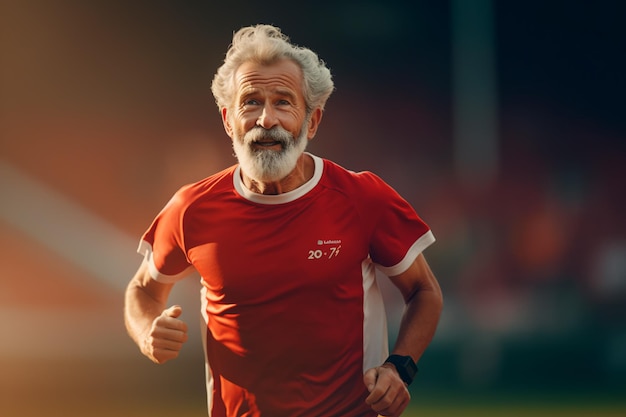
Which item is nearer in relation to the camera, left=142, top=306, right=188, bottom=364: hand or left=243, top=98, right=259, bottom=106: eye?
left=142, top=306, right=188, bottom=364: hand

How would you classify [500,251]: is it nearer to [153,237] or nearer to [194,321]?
[194,321]

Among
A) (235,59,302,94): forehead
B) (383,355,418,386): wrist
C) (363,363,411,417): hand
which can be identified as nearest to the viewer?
(363,363,411,417): hand

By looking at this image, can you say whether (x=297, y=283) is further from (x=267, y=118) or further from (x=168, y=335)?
(x=267, y=118)

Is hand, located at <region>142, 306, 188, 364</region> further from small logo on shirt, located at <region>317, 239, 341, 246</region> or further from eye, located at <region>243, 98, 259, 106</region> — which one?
eye, located at <region>243, 98, 259, 106</region>

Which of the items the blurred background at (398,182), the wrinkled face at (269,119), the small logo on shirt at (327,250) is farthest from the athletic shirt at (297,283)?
the blurred background at (398,182)

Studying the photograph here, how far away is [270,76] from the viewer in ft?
8.80

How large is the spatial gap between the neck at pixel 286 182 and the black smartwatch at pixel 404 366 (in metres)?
0.66

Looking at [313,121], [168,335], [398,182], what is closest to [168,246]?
[168,335]

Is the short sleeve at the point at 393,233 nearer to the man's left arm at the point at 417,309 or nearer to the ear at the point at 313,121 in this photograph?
the man's left arm at the point at 417,309

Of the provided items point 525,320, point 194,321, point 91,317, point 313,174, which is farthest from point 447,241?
point 313,174

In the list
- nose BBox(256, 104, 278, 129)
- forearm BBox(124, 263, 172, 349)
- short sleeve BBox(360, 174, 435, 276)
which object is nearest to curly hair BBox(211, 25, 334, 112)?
nose BBox(256, 104, 278, 129)

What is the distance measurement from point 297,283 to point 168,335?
437mm

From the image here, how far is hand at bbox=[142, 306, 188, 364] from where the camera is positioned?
249 centimetres

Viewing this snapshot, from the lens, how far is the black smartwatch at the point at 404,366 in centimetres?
257
